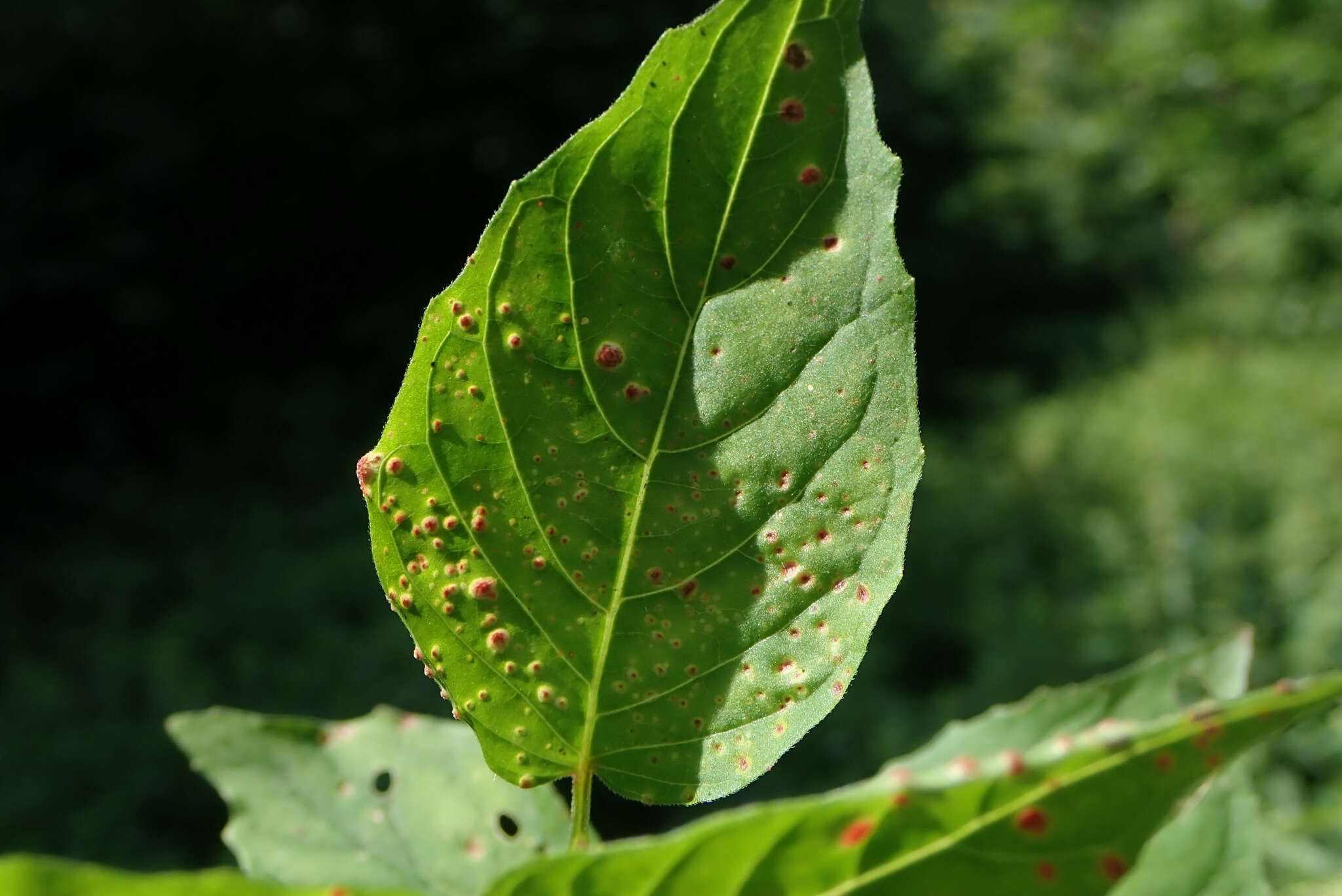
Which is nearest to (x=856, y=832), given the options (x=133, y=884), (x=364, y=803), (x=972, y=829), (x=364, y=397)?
(x=972, y=829)

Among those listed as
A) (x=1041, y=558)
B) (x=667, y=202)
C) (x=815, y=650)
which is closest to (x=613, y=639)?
(x=815, y=650)

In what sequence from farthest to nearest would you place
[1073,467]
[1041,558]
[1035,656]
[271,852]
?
[1073,467] → [1041,558] → [1035,656] → [271,852]

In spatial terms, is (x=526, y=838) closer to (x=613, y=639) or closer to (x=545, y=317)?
(x=613, y=639)

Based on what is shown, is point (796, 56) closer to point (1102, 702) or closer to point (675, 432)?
point (675, 432)

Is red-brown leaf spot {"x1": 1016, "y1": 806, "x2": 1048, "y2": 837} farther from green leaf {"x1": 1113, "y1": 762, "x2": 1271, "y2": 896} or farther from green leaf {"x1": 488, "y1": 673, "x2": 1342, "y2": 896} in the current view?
green leaf {"x1": 1113, "y1": 762, "x2": 1271, "y2": 896}

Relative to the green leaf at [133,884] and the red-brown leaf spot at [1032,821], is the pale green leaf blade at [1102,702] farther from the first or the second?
the green leaf at [133,884]
